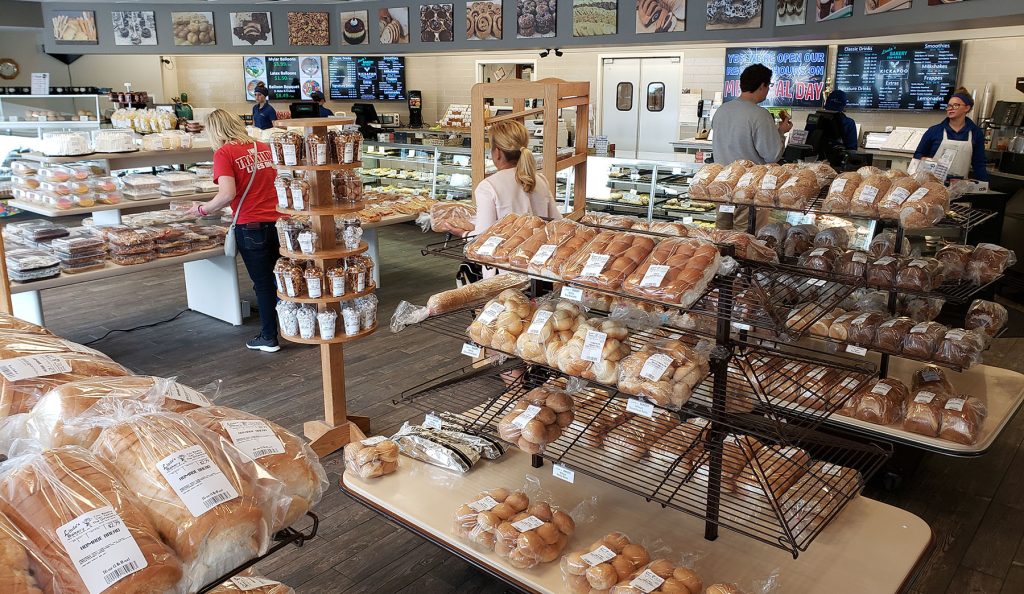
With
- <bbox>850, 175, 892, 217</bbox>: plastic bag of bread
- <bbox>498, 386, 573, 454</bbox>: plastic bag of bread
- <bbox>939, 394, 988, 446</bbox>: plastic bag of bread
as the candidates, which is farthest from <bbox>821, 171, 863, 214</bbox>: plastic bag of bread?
<bbox>498, 386, 573, 454</bbox>: plastic bag of bread

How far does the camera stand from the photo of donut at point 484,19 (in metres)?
7.62

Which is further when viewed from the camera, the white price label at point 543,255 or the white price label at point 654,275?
the white price label at point 543,255

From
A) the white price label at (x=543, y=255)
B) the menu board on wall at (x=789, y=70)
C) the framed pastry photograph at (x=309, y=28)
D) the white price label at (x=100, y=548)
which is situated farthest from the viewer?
the framed pastry photograph at (x=309, y=28)

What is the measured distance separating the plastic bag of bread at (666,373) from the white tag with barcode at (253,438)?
1077mm

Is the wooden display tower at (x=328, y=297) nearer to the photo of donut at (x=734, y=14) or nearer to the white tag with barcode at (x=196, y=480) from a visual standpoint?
the white tag with barcode at (x=196, y=480)

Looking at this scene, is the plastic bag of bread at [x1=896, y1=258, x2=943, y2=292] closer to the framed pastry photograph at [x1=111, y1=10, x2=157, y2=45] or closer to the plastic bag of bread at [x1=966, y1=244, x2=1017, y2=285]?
the plastic bag of bread at [x1=966, y1=244, x2=1017, y2=285]

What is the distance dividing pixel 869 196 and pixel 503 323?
1.76m

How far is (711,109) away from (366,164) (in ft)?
14.9

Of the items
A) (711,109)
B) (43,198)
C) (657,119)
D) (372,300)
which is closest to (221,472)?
(372,300)

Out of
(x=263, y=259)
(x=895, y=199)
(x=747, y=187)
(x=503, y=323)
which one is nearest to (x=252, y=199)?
(x=263, y=259)

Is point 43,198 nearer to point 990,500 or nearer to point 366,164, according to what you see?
point 366,164

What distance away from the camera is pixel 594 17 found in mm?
6934

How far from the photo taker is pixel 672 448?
2693mm

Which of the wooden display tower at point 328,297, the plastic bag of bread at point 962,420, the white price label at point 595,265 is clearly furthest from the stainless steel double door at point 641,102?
the white price label at point 595,265
